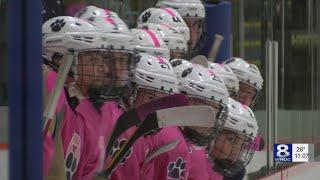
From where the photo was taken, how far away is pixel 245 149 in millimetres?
3180

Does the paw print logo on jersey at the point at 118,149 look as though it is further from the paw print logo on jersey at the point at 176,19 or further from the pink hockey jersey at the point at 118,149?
the paw print logo on jersey at the point at 176,19

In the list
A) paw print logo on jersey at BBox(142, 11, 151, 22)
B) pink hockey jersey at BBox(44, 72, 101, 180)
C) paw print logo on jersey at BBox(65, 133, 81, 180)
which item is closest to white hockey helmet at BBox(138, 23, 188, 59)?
paw print logo on jersey at BBox(142, 11, 151, 22)

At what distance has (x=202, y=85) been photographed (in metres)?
2.92

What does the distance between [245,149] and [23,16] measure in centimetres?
188

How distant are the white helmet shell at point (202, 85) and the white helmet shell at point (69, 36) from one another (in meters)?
0.79

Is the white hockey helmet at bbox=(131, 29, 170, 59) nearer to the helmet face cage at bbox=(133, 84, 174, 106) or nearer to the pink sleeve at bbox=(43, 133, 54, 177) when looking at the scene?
the helmet face cage at bbox=(133, 84, 174, 106)

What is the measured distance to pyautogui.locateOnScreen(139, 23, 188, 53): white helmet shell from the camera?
9.78ft

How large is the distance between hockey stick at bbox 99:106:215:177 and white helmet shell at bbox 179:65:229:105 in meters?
0.49

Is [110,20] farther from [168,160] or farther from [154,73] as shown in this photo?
[168,160]

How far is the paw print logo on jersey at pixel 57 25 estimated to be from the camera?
7.08 ft

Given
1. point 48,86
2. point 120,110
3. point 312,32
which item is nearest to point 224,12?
point 120,110

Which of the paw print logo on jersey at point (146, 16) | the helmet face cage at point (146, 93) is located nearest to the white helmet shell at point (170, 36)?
the paw print logo on jersey at point (146, 16)

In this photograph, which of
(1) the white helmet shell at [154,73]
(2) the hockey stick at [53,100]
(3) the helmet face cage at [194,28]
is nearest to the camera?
(2) the hockey stick at [53,100]

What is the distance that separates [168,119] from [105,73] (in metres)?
0.30
